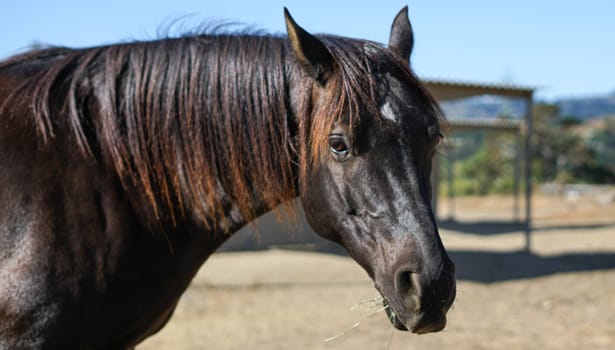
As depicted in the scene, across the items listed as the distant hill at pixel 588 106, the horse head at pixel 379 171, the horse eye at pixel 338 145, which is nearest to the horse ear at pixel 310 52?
the horse head at pixel 379 171

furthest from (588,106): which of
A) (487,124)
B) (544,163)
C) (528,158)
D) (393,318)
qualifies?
(393,318)

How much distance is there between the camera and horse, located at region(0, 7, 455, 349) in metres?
2.02

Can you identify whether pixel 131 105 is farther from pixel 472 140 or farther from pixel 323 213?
pixel 472 140

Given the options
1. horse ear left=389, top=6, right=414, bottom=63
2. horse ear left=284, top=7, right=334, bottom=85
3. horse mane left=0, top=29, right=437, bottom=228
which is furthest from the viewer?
horse ear left=389, top=6, right=414, bottom=63

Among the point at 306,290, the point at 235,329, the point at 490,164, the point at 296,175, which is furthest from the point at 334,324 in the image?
the point at 490,164

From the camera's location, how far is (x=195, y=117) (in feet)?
7.76

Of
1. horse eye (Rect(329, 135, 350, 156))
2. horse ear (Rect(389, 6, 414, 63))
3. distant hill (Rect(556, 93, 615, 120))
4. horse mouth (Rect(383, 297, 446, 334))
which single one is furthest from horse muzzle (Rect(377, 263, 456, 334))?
distant hill (Rect(556, 93, 615, 120))

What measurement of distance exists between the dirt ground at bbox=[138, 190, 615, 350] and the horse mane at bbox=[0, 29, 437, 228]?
0.70m

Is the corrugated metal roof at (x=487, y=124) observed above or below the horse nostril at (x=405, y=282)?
below

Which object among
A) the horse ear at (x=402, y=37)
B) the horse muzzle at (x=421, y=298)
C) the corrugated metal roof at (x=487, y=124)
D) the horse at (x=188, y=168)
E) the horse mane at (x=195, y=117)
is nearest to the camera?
the horse muzzle at (x=421, y=298)

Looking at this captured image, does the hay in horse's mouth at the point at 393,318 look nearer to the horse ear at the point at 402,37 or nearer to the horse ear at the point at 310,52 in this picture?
the horse ear at the point at 310,52

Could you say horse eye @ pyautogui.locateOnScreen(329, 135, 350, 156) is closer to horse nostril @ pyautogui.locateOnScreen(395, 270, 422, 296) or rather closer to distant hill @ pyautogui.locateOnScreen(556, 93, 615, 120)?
horse nostril @ pyautogui.locateOnScreen(395, 270, 422, 296)

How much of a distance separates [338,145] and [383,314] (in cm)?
534

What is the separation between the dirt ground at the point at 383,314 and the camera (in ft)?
19.7
